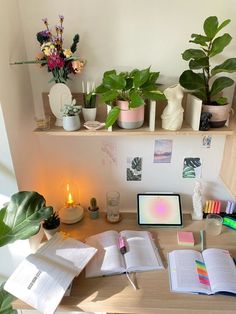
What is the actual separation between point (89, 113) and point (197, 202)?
0.82m

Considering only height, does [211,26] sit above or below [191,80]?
above

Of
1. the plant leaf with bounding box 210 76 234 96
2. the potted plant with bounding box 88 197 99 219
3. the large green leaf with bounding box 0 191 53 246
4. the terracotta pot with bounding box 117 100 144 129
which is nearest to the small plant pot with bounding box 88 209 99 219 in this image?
the potted plant with bounding box 88 197 99 219

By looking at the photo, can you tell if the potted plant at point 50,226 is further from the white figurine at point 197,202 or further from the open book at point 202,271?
the white figurine at point 197,202

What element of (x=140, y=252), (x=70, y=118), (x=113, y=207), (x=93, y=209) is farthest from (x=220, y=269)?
(x=70, y=118)

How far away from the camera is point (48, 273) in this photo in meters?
0.93

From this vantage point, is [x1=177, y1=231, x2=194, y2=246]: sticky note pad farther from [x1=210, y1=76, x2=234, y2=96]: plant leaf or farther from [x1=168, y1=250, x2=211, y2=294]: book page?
[x1=210, y1=76, x2=234, y2=96]: plant leaf

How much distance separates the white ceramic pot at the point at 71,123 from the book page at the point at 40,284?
1.98ft

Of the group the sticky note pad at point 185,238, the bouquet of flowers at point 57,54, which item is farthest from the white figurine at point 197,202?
the bouquet of flowers at point 57,54

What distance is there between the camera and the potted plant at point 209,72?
949 millimetres

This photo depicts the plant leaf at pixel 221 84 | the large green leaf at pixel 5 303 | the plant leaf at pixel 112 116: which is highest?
the plant leaf at pixel 221 84

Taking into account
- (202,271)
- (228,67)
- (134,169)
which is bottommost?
(202,271)

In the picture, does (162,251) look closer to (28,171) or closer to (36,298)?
(36,298)

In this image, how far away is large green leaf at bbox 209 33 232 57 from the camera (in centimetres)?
94

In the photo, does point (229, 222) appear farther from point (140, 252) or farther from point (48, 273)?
point (48, 273)
